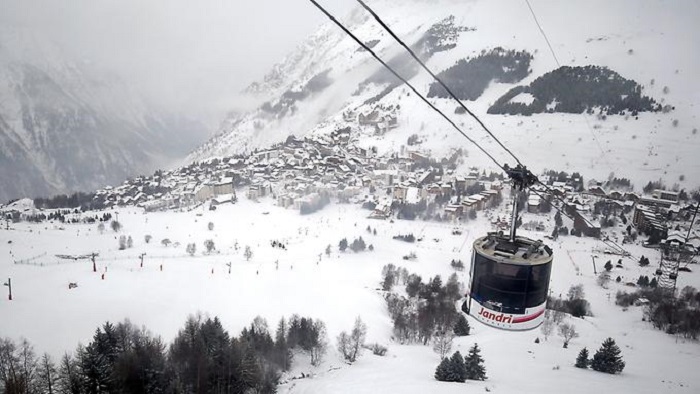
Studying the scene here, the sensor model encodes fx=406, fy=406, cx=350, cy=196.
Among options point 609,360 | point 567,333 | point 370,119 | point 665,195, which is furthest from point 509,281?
point 370,119

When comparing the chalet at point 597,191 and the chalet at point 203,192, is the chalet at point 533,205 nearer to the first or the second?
the chalet at point 597,191

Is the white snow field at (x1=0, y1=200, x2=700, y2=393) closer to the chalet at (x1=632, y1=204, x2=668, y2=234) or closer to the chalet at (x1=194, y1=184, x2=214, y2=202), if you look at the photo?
the chalet at (x1=632, y1=204, x2=668, y2=234)

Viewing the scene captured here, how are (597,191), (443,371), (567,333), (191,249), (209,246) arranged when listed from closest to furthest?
(443,371) < (567,333) < (191,249) < (209,246) < (597,191)

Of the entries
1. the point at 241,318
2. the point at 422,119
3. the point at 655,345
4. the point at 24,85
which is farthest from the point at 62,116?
the point at 655,345

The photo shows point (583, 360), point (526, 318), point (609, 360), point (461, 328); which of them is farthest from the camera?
point (461, 328)

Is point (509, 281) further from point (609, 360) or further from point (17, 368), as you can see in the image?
point (17, 368)

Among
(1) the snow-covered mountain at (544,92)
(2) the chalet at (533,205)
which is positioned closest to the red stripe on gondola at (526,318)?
(2) the chalet at (533,205)

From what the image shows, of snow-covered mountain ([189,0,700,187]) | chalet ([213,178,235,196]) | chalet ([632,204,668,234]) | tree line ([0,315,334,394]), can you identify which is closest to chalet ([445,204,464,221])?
chalet ([632,204,668,234])
